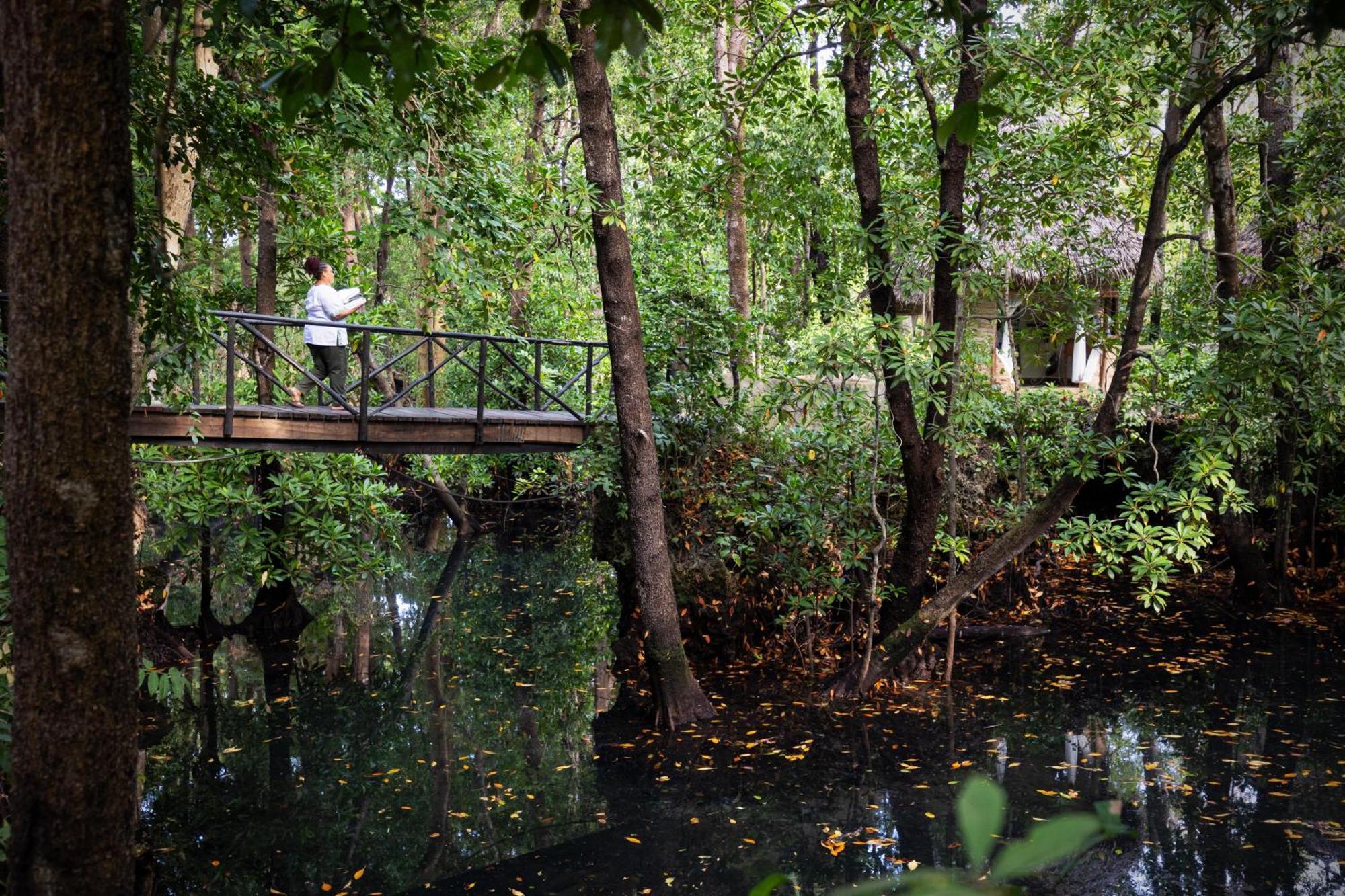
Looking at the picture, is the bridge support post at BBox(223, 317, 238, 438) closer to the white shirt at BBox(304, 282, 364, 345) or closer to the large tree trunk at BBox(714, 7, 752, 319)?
the white shirt at BBox(304, 282, 364, 345)

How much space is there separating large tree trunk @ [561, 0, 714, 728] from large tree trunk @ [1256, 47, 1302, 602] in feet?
15.3

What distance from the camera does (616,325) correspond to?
773 centimetres

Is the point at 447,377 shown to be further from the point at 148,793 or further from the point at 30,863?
the point at 30,863

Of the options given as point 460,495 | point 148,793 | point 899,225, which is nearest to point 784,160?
point 899,225

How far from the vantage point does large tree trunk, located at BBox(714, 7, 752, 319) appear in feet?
27.1

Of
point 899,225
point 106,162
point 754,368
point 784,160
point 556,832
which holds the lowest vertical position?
point 556,832

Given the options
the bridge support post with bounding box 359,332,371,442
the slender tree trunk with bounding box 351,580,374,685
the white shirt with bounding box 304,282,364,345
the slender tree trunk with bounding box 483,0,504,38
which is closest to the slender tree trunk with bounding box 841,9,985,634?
the bridge support post with bounding box 359,332,371,442

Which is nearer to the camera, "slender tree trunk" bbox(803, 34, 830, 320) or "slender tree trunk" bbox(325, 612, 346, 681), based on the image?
"slender tree trunk" bbox(325, 612, 346, 681)

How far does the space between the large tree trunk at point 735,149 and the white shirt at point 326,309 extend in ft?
12.8

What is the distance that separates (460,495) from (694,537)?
9.84m

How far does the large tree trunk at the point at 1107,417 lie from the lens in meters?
6.85

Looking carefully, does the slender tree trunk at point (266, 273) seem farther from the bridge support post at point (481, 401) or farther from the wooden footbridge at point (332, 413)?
the bridge support post at point (481, 401)

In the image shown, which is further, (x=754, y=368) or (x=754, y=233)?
(x=754, y=233)

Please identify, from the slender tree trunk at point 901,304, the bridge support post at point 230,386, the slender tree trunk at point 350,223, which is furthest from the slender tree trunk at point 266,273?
the slender tree trunk at point 901,304
